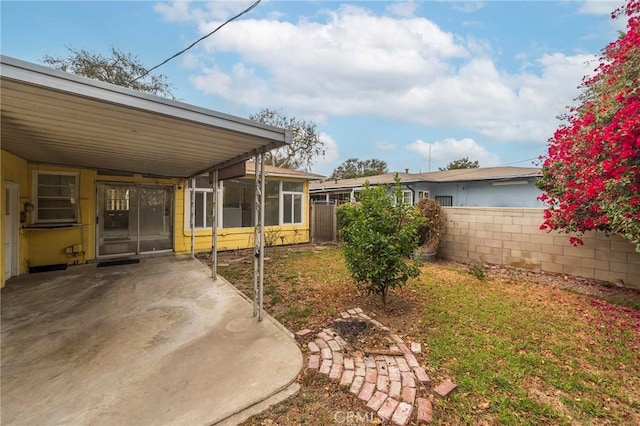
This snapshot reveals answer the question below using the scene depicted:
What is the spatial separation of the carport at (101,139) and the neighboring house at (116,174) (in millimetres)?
13

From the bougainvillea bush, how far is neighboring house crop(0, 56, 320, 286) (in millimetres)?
A: 4337

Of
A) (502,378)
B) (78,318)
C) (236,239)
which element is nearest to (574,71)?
(502,378)

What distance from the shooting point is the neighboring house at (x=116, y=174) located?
2.33 meters

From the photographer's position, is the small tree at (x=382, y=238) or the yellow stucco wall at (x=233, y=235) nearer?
the small tree at (x=382, y=238)

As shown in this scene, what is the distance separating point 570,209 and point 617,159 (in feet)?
4.55

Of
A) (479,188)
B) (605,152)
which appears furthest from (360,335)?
(479,188)

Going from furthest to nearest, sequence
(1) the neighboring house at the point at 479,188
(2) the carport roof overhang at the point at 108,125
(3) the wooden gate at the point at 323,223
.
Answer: (1) the neighboring house at the point at 479,188, (3) the wooden gate at the point at 323,223, (2) the carport roof overhang at the point at 108,125

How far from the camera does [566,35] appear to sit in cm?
663

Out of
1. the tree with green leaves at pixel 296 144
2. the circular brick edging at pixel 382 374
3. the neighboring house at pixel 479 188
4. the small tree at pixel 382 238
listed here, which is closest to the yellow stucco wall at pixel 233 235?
the neighboring house at pixel 479 188

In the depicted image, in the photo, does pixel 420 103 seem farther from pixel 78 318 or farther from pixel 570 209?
pixel 78 318

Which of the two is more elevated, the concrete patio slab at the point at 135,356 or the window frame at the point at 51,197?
the window frame at the point at 51,197

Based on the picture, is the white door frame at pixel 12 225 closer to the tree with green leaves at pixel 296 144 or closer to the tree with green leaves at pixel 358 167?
the tree with green leaves at pixel 296 144

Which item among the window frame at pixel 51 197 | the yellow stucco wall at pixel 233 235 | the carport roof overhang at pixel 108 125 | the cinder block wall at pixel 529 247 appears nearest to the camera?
the carport roof overhang at pixel 108 125

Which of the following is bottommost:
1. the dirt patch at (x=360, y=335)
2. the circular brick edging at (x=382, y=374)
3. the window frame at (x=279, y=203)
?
the circular brick edging at (x=382, y=374)
